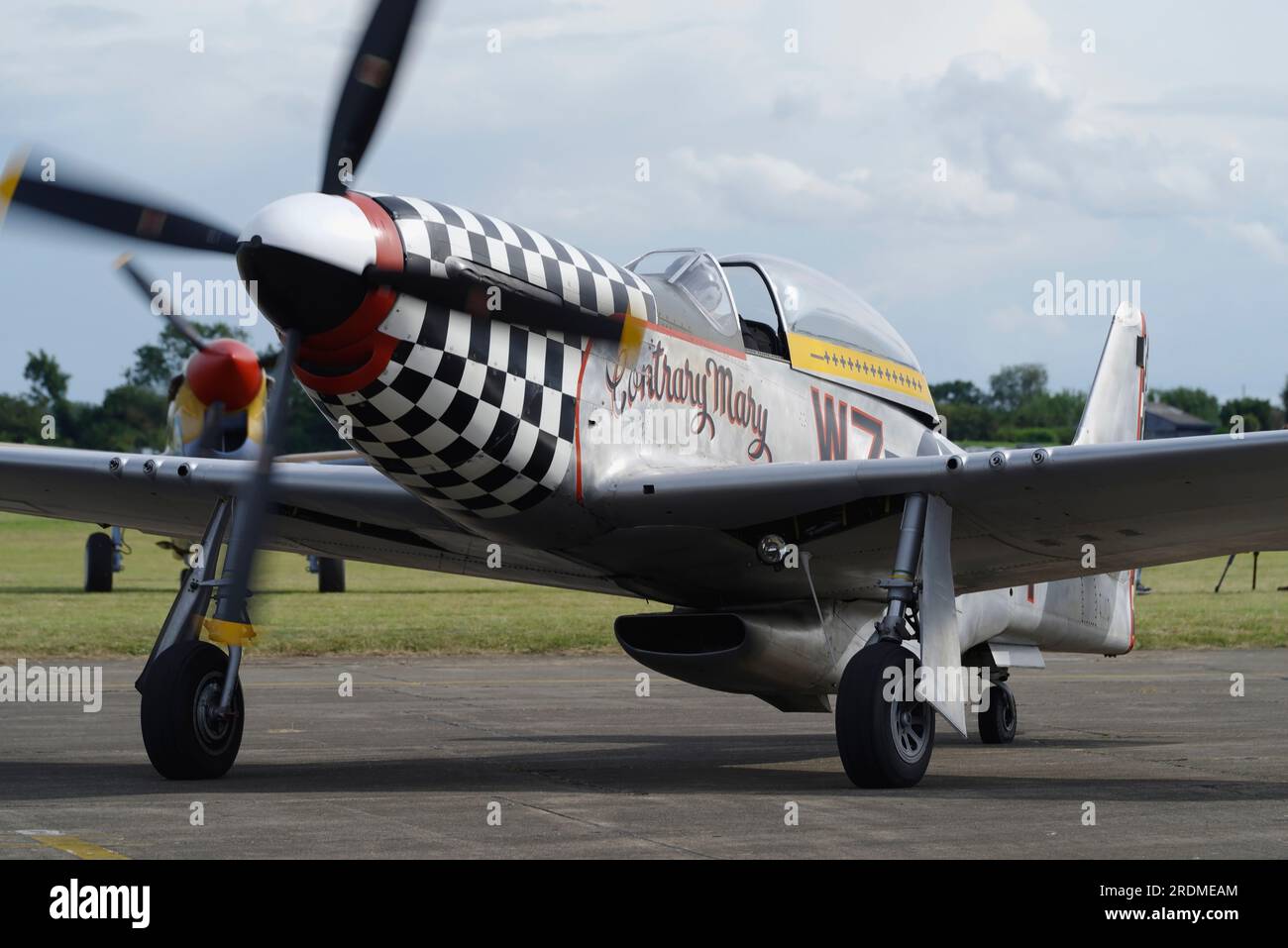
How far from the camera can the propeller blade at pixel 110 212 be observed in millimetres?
8328

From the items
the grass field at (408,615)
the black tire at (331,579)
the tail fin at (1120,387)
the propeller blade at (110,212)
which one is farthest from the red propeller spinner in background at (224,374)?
the propeller blade at (110,212)

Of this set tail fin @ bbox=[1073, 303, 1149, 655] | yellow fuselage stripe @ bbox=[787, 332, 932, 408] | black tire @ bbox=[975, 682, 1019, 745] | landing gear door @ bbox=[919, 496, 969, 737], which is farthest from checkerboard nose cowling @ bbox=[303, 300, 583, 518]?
tail fin @ bbox=[1073, 303, 1149, 655]

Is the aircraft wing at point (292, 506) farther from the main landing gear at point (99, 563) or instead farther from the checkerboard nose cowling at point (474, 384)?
the main landing gear at point (99, 563)

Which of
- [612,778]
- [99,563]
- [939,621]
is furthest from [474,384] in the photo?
[99,563]

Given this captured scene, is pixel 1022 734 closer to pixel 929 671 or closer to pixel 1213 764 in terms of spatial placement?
pixel 1213 764

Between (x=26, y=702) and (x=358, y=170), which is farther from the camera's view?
(x=26, y=702)

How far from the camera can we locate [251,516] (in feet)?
28.5

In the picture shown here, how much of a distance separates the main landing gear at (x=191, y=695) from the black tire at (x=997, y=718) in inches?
243

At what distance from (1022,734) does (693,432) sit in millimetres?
5364

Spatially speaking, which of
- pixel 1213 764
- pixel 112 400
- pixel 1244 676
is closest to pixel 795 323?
pixel 1213 764

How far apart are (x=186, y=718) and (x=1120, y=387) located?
8607 mm

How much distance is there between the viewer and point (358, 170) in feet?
27.3

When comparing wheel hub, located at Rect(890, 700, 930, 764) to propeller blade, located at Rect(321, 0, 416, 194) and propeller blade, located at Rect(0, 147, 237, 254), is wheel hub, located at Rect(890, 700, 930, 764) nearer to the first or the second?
propeller blade, located at Rect(321, 0, 416, 194)

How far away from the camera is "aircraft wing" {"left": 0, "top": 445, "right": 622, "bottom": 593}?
1054cm
